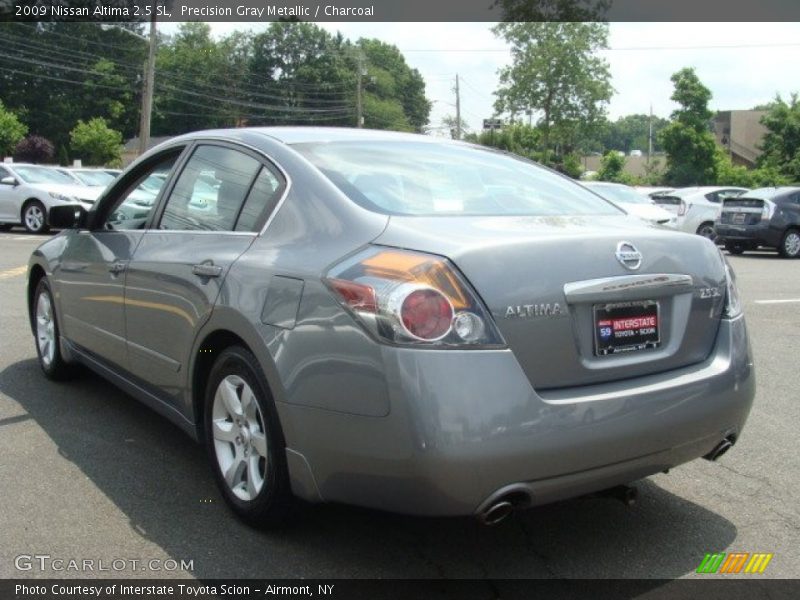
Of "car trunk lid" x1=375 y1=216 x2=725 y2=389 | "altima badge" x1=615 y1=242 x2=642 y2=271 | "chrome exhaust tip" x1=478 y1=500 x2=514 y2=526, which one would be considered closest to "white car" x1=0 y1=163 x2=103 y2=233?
"car trunk lid" x1=375 y1=216 x2=725 y2=389

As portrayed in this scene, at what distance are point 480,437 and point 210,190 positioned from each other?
1962mm

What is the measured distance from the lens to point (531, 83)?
40.5 m

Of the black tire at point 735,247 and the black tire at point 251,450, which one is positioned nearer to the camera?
the black tire at point 251,450

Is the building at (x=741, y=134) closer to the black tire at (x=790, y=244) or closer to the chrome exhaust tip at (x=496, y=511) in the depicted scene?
the black tire at (x=790, y=244)

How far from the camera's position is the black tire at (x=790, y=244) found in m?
17.3

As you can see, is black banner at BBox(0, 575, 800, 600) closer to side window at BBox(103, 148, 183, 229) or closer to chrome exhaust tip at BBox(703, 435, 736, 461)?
chrome exhaust tip at BBox(703, 435, 736, 461)

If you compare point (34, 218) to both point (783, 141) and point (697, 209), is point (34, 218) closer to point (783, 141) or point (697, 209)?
point (697, 209)

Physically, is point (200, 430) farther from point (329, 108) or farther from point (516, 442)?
point (329, 108)

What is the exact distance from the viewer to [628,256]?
117 inches

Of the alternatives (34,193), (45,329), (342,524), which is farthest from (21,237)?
(342,524)

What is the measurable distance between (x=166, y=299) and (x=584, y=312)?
192cm

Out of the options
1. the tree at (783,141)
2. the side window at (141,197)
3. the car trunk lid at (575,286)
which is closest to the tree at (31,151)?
the tree at (783,141)

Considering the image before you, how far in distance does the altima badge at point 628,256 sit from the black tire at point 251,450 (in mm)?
1344

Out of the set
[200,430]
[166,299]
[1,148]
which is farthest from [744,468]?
[1,148]
